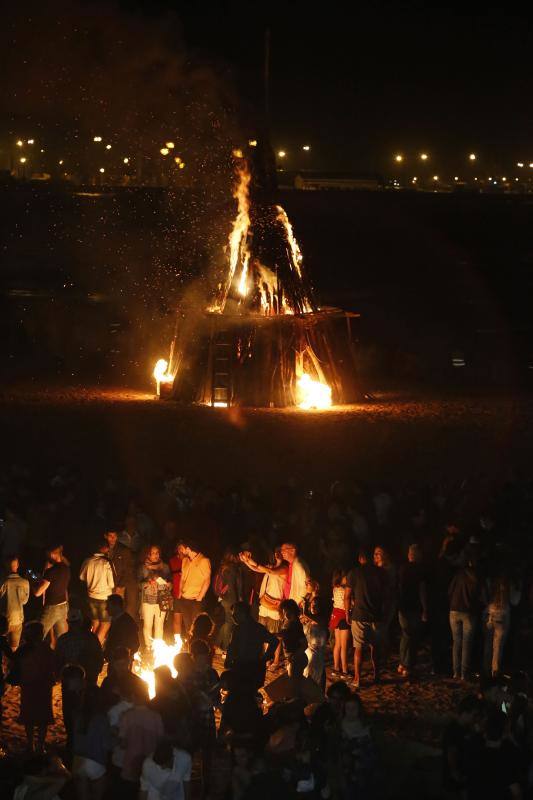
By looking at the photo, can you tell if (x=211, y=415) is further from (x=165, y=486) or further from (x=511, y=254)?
(x=511, y=254)

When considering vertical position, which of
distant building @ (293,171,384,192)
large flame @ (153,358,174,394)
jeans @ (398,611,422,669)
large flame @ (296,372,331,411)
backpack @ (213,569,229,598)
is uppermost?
distant building @ (293,171,384,192)

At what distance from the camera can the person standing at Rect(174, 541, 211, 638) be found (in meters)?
11.8

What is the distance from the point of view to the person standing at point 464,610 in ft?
37.1

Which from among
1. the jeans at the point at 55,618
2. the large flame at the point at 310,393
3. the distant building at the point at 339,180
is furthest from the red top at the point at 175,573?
the distant building at the point at 339,180

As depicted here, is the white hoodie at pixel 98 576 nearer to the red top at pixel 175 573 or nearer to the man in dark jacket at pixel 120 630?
the red top at pixel 175 573

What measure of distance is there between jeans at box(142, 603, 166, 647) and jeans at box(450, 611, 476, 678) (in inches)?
114

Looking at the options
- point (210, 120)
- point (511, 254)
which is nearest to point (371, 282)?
point (511, 254)

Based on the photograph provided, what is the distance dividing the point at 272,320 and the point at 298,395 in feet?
5.61

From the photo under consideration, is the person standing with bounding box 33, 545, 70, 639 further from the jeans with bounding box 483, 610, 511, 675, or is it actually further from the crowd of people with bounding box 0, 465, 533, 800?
the jeans with bounding box 483, 610, 511, 675

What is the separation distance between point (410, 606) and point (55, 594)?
3438mm

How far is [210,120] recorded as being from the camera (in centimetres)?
2659

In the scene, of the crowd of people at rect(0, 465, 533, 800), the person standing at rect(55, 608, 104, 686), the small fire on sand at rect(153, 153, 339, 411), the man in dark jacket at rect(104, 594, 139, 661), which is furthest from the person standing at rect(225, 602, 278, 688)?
the small fire on sand at rect(153, 153, 339, 411)

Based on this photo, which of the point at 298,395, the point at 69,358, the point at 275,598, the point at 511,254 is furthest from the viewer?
the point at 511,254

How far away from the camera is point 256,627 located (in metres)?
9.62
